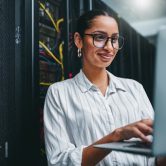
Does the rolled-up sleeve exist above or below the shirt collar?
below

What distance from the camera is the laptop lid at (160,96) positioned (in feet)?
1.72

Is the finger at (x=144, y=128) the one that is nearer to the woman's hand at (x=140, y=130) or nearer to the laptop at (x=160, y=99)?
the woman's hand at (x=140, y=130)

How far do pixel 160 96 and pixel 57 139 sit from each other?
0.54 m

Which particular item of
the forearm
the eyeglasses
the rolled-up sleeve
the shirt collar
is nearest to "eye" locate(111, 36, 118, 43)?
the eyeglasses

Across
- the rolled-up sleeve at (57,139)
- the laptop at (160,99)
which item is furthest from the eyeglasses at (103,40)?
the laptop at (160,99)

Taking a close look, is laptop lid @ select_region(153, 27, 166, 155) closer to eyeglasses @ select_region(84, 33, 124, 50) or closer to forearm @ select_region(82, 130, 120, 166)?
forearm @ select_region(82, 130, 120, 166)

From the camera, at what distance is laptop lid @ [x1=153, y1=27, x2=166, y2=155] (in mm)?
525

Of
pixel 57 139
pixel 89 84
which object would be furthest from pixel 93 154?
pixel 89 84

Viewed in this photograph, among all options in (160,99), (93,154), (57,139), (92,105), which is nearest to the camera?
(160,99)

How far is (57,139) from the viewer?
985 millimetres

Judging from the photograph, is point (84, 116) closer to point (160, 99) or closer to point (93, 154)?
point (93, 154)

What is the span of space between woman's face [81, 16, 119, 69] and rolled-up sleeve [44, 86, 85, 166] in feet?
0.68

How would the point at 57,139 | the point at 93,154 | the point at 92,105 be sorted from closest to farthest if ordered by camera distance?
1. the point at 93,154
2. the point at 57,139
3. the point at 92,105

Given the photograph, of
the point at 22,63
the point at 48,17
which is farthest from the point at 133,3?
the point at 22,63
